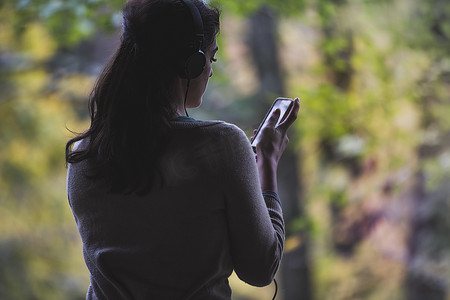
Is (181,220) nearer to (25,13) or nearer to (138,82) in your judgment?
(138,82)

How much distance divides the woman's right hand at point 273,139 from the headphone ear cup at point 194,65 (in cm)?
15

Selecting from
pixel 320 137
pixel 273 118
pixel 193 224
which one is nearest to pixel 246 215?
pixel 193 224

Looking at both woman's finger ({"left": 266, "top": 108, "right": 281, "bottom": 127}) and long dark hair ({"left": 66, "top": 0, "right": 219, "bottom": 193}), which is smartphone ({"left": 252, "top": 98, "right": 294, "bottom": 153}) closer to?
woman's finger ({"left": 266, "top": 108, "right": 281, "bottom": 127})

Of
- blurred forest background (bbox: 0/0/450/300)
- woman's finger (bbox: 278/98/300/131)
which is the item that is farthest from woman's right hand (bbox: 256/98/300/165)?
blurred forest background (bbox: 0/0/450/300)

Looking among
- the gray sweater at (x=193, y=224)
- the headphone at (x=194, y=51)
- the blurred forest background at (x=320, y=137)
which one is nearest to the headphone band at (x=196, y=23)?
the headphone at (x=194, y=51)

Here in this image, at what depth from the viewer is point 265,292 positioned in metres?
4.82

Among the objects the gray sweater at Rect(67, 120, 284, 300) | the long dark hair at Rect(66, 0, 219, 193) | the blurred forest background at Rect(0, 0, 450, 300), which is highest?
the long dark hair at Rect(66, 0, 219, 193)

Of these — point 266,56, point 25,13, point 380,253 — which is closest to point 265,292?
point 380,253

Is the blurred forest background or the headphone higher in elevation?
the headphone

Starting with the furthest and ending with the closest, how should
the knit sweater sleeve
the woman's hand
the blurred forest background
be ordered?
the blurred forest background → the woman's hand → the knit sweater sleeve

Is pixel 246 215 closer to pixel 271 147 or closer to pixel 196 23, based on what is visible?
pixel 271 147

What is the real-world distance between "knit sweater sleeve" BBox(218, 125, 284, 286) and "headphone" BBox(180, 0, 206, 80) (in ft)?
0.37

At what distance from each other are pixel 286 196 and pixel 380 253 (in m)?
1.11

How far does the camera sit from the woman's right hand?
0.83 m
